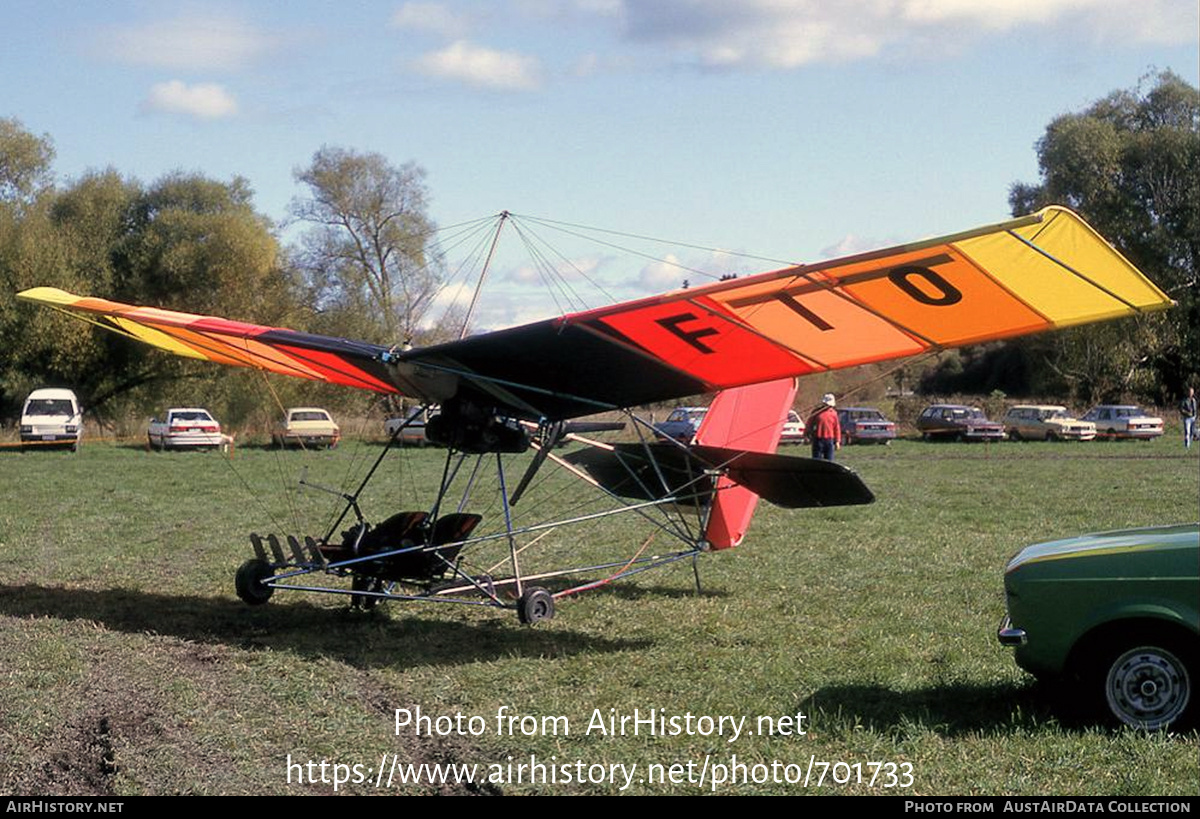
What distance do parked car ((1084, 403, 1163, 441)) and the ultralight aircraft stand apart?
4002 centimetres

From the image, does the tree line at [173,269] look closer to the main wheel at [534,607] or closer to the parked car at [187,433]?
the parked car at [187,433]

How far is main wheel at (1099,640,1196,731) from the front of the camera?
604cm

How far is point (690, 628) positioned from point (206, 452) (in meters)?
34.0

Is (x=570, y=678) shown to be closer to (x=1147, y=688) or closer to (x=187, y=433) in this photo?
(x=1147, y=688)

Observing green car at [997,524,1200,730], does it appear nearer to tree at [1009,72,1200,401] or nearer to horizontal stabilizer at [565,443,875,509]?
horizontal stabilizer at [565,443,875,509]

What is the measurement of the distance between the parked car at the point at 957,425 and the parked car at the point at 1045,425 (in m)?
0.79

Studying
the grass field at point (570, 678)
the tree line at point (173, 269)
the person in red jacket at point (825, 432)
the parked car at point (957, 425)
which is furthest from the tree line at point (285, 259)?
the grass field at point (570, 678)

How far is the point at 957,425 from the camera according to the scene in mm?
48250

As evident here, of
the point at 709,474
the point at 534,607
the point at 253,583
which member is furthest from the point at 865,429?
the point at 253,583

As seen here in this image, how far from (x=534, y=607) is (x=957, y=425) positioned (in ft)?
137

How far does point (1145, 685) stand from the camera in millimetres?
6160

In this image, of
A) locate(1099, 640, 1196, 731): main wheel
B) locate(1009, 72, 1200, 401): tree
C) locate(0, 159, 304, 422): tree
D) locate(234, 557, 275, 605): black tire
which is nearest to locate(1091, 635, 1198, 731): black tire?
locate(1099, 640, 1196, 731): main wheel
